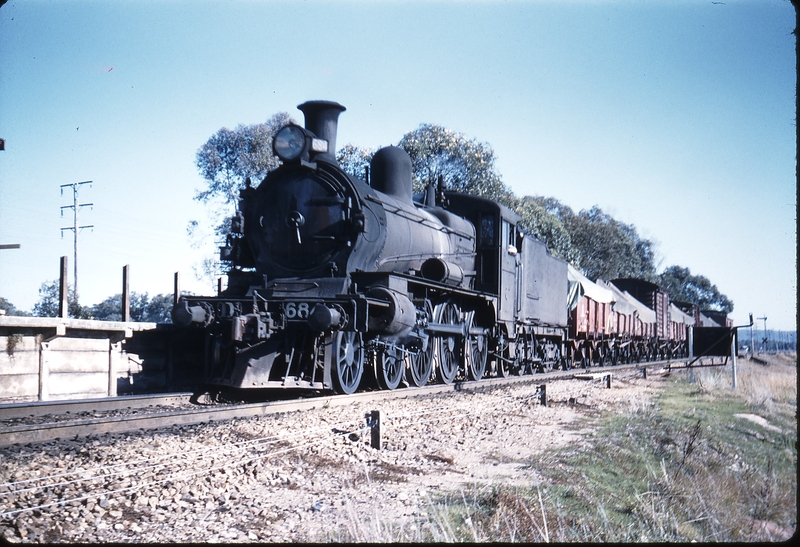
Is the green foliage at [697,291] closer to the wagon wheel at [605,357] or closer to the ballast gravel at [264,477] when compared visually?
the wagon wheel at [605,357]

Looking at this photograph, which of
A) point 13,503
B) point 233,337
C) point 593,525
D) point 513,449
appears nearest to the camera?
point 13,503

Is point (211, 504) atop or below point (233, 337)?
below

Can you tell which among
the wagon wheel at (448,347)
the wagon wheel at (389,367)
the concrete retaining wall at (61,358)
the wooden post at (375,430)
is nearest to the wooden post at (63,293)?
the concrete retaining wall at (61,358)

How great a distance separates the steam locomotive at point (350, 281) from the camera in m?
8.59

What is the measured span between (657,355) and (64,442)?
31713 millimetres

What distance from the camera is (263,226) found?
9.85 metres

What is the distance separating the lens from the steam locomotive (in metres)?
8.59

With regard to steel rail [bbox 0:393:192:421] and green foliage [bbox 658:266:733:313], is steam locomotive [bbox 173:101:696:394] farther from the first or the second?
green foliage [bbox 658:266:733:313]

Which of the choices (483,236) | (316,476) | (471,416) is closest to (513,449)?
(471,416)

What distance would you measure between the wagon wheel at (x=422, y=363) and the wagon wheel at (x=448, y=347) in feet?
0.96

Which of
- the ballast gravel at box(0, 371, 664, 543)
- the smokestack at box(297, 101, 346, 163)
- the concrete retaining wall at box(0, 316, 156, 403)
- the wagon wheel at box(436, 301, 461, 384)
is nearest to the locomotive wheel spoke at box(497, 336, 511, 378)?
the wagon wheel at box(436, 301, 461, 384)

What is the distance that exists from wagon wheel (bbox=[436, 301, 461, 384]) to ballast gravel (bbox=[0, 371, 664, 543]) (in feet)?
12.5

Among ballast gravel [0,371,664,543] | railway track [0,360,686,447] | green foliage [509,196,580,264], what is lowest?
ballast gravel [0,371,664,543]

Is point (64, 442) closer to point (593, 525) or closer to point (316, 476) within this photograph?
point (316, 476)
